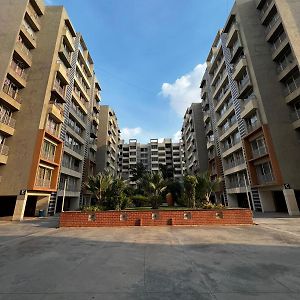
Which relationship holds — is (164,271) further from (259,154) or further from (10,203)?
(10,203)

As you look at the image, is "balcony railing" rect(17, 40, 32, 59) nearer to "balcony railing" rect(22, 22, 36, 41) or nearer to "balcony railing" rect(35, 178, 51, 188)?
"balcony railing" rect(22, 22, 36, 41)

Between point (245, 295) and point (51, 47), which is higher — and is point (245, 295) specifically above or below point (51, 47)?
below

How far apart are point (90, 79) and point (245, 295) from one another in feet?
157

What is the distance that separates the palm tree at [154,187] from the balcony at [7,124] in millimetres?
16445

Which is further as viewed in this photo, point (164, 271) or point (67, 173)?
point (67, 173)

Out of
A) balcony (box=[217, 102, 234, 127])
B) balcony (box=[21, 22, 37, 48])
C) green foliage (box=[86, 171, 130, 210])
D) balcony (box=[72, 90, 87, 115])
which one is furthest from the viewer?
balcony (box=[72, 90, 87, 115])

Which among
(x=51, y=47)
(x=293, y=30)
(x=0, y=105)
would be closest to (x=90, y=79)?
(x=51, y=47)

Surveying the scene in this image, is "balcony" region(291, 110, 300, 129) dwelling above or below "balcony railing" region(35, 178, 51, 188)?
above

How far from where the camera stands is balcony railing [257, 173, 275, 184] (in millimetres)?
24528

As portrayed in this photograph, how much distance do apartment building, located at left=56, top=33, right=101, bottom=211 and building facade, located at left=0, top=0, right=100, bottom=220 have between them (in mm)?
399

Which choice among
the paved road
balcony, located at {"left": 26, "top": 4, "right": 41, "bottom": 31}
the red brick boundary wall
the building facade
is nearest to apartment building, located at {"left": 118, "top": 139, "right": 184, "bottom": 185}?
the building facade

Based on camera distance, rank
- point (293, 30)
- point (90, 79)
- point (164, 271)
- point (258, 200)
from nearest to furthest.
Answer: point (164, 271) < point (293, 30) < point (258, 200) < point (90, 79)

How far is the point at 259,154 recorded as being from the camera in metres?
26.4

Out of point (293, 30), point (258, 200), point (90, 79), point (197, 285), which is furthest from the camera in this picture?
point (90, 79)
